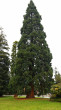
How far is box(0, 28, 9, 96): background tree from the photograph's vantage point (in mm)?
24628

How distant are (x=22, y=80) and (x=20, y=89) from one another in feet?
4.29

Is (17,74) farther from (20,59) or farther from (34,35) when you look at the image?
(34,35)

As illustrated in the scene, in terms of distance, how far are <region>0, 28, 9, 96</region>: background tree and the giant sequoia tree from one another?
8193 mm

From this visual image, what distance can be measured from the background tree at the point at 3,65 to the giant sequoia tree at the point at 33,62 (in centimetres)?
819

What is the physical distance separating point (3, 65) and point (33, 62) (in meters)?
10.3

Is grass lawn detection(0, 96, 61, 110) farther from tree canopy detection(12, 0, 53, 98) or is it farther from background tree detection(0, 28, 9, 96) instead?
background tree detection(0, 28, 9, 96)

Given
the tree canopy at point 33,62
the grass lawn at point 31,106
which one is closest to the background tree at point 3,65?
the tree canopy at point 33,62

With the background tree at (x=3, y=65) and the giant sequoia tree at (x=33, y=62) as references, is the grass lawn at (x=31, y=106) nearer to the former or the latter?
the giant sequoia tree at (x=33, y=62)

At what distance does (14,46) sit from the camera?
25.8 meters

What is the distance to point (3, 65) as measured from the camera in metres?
26.3

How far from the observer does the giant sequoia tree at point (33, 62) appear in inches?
659

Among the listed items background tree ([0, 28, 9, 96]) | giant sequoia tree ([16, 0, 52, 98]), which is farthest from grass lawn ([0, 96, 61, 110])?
background tree ([0, 28, 9, 96])

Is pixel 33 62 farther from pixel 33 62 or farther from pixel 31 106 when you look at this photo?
pixel 31 106

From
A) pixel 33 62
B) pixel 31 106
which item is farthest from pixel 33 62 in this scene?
pixel 31 106
